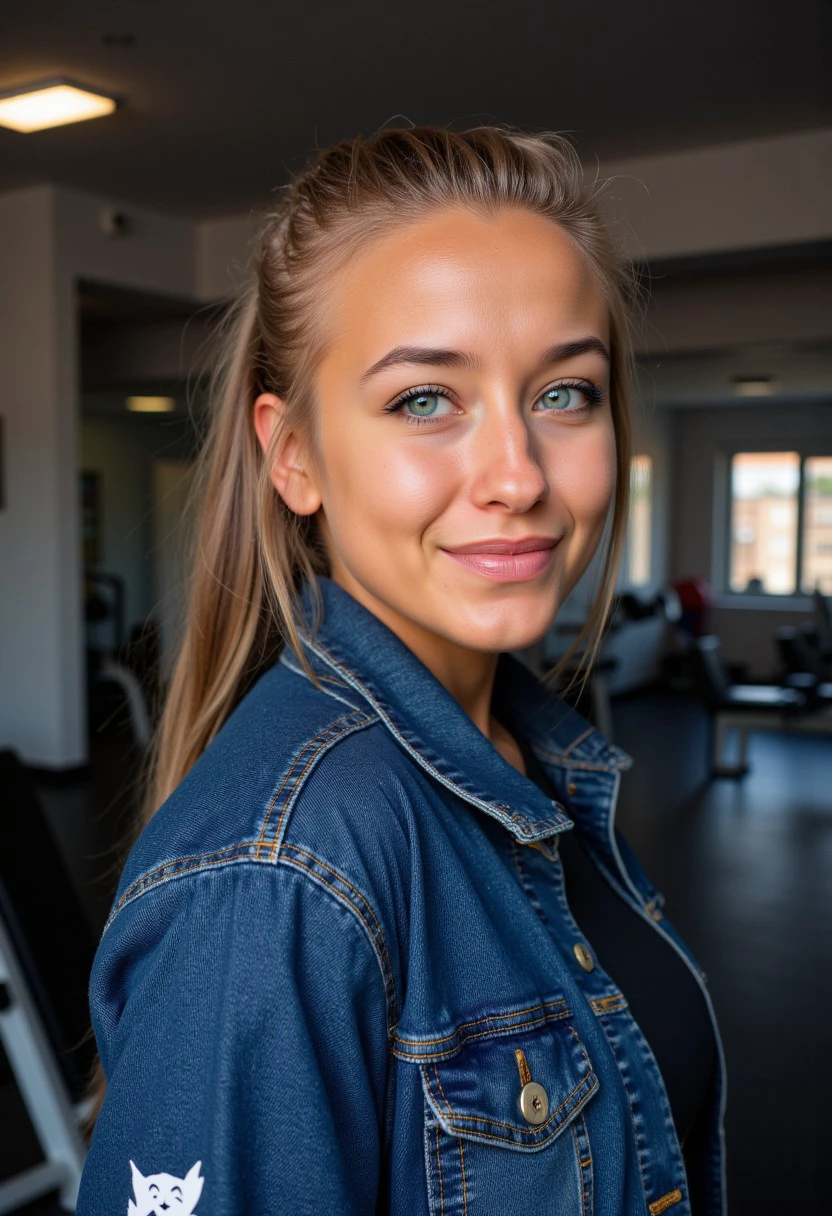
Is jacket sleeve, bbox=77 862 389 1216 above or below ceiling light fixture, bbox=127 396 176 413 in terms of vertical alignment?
below

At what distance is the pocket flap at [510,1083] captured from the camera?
0.66m

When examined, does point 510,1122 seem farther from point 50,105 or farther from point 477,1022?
point 50,105

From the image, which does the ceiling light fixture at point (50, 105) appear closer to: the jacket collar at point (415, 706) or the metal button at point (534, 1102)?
the jacket collar at point (415, 706)

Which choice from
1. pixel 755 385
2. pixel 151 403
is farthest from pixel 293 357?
pixel 151 403

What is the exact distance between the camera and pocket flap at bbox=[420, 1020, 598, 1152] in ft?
2.17

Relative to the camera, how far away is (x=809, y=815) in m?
5.71

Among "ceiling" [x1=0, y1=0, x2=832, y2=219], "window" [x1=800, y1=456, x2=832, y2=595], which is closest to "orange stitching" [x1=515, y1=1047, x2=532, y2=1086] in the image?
"ceiling" [x1=0, y1=0, x2=832, y2=219]

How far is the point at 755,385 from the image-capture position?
31.1ft

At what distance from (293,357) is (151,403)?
31.0 ft

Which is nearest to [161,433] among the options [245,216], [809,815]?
[245,216]

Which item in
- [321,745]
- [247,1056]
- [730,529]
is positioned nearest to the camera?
[247,1056]

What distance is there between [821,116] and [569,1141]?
4911 mm

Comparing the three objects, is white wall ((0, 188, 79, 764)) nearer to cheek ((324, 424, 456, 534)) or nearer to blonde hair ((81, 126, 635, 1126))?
blonde hair ((81, 126, 635, 1126))

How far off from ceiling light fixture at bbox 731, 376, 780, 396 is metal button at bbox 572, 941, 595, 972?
8.72 metres
